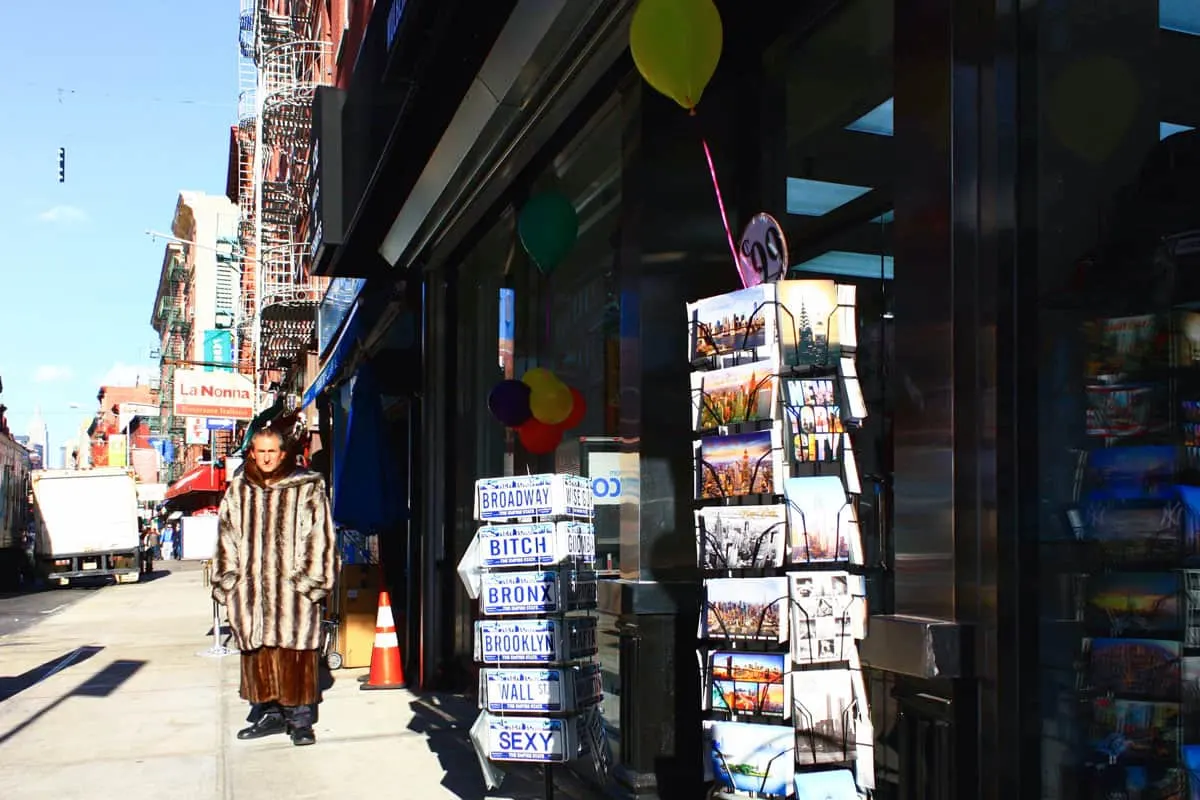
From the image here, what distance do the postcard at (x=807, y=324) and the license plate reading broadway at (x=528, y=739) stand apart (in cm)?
225

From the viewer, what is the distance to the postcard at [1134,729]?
2.85 meters

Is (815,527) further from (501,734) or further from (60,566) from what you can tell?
(60,566)

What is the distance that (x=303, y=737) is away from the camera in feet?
23.9

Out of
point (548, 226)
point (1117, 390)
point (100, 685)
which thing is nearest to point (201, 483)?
point (100, 685)

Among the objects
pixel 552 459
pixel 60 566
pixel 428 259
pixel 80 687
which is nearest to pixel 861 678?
pixel 552 459

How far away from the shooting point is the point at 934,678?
10.2ft

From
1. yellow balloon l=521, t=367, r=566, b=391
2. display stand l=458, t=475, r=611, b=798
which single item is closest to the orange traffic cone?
yellow balloon l=521, t=367, r=566, b=391

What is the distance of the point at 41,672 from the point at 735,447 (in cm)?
994

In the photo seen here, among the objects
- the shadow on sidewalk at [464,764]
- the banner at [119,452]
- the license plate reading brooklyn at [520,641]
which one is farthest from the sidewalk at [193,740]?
the banner at [119,452]

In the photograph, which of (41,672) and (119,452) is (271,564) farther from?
(119,452)

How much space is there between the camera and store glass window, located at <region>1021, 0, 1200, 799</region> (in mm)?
2877

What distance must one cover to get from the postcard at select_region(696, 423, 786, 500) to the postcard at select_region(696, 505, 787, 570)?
62mm

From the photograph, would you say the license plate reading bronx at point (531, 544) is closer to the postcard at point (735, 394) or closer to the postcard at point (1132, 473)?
the postcard at point (735, 394)

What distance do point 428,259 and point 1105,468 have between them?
7724 mm
